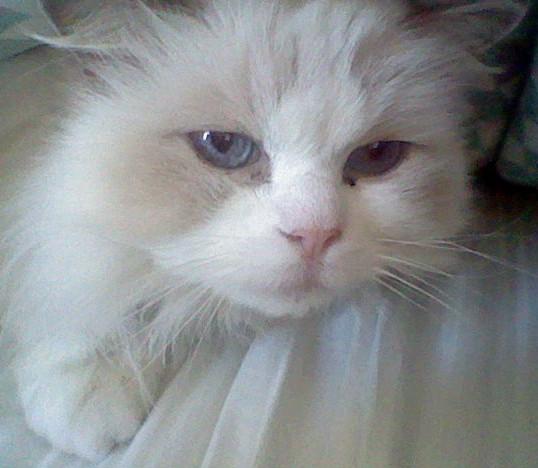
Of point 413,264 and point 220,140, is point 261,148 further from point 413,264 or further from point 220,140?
point 413,264

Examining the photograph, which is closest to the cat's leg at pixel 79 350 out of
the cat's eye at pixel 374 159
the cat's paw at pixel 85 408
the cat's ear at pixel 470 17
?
the cat's paw at pixel 85 408

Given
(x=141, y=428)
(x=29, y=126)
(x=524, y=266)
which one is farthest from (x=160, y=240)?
(x=524, y=266)

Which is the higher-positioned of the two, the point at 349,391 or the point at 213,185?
the point at 213,185

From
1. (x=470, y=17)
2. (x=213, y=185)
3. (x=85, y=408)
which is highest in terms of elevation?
(x=470, y=17)

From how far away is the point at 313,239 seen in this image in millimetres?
768

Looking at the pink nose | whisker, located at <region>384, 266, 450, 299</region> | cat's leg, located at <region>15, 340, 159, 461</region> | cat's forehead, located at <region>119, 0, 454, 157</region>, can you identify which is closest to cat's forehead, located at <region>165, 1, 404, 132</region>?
cat's forehead, located at <region>119, 0, 454, 157</region>

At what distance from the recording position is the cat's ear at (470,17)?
950 mm

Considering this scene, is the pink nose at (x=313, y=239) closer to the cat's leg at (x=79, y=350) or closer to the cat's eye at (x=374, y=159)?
the cat's eye at (x=374, y=159)

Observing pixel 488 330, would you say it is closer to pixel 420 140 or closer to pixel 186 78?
pixel 420 140

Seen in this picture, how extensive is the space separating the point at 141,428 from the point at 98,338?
150 mm

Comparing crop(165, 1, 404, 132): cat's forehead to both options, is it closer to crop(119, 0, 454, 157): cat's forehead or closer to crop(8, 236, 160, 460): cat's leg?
crop(119, 0, 454, 157): cat's forehead

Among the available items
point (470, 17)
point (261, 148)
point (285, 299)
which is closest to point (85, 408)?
point (285, 299)

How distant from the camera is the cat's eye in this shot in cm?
88

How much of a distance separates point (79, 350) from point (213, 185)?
1.02 ft
